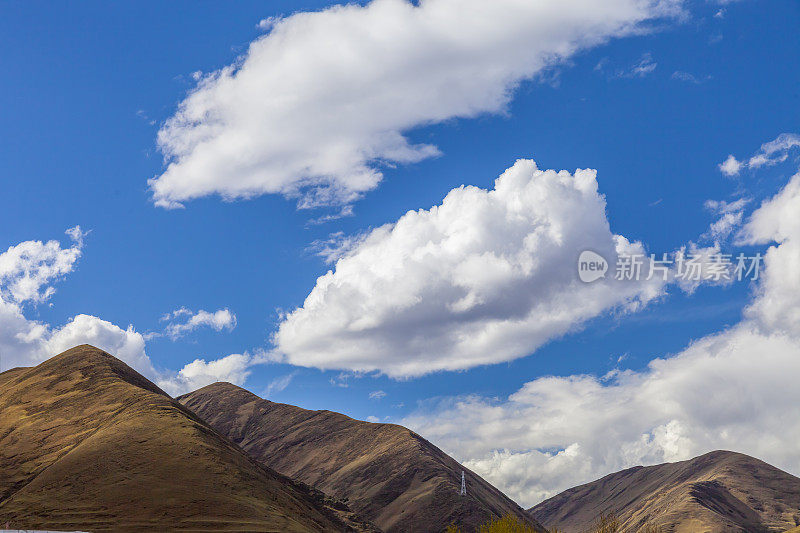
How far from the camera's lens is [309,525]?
343 ft

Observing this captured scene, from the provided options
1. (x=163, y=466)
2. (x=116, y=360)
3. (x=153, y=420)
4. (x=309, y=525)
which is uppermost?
(x=116, y=360)

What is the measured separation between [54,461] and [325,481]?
93674 mm

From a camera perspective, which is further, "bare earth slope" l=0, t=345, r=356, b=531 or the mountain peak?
the mountain peak

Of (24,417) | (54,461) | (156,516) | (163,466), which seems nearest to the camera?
(156,516)

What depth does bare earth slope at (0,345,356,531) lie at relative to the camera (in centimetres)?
8988

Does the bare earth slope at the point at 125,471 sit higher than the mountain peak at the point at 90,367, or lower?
lower

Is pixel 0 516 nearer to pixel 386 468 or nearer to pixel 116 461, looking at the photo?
pixel 116 461

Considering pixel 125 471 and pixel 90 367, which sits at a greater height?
pixel 90 367

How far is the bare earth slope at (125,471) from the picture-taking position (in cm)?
8988

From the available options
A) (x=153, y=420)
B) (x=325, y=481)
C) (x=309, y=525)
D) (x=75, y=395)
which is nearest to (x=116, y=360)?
(x=75, y=395)

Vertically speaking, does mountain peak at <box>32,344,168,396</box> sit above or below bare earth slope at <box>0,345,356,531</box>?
above

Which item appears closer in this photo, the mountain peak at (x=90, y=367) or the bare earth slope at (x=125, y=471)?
the bare earth slope at (x=125, y=471)

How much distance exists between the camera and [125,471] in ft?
327

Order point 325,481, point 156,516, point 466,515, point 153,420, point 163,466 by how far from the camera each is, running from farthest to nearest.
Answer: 1. point 325,481
2. point 466,515
3. point 153,420
4. point 163,466
5. point 156,516
